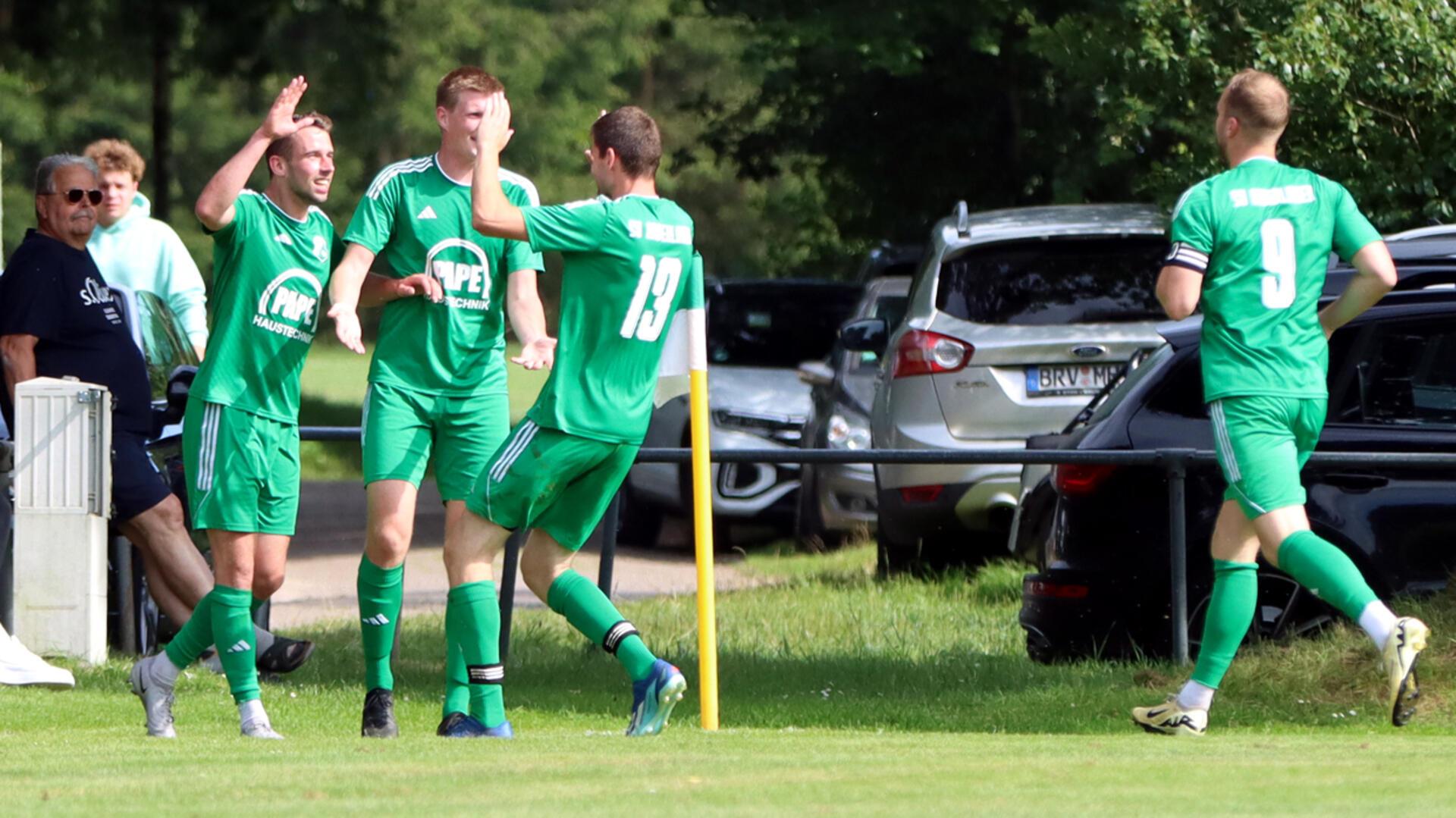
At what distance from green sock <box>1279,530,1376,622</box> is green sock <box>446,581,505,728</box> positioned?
2.32 meters

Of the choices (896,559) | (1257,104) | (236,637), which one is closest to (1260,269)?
(1257,104)

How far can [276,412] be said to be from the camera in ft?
23.3

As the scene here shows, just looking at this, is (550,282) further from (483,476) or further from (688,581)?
(483,476)

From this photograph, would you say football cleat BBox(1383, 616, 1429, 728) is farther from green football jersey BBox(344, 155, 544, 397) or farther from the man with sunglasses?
the man with sunglasses

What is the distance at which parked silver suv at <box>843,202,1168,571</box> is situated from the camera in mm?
11547

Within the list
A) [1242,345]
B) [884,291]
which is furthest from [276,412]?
[884,291]

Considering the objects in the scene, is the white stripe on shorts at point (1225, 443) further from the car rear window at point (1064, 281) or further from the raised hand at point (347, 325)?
the car rear window at point (1064, 281)

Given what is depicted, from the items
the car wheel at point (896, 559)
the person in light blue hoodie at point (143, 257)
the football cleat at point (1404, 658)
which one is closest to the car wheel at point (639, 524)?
the car wheel at point (896, 559)

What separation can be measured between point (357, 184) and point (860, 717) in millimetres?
57072

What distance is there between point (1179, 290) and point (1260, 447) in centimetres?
53

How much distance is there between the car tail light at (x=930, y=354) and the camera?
11.6 metres

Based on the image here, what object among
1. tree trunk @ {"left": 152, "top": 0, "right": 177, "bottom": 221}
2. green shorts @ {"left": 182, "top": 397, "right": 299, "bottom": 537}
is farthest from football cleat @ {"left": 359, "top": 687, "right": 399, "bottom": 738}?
tree trunk @ {"left": 152, "top": 0, "right": 177, "bottom": 221}

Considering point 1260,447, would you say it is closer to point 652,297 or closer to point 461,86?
point 652,297

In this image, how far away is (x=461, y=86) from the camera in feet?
23.2
